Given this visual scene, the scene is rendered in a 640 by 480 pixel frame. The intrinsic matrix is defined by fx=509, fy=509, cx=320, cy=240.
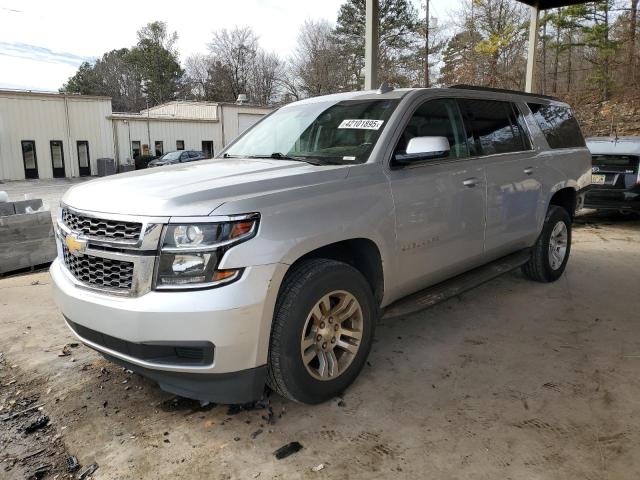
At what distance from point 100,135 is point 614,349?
3419cm

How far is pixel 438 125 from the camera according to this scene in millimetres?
3775

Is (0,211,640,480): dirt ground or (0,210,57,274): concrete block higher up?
(0,210,57,274): concrete block

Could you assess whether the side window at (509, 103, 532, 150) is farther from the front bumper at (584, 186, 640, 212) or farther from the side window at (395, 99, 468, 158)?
the front bumper at (584, 186, 640, 212)

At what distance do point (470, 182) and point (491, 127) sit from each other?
31.8 inches

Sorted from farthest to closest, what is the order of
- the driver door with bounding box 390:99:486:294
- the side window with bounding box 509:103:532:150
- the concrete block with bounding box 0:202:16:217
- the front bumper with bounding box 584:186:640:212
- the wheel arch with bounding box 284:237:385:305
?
the front bumper with bounding box 584:186:640:212 < the concrete block with bounding box 0:202:16:217 < the side window with bounding box 509:103:532:150 < the driver door with bounding box 390:99:486:294 < the wheel arch with bounding box 284:237:385:305

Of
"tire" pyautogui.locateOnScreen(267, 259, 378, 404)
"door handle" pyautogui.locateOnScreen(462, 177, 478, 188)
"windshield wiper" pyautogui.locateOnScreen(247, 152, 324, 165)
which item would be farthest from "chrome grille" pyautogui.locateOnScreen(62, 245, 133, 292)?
"door handle" pyautogui.locateOnScreen(462, 177, 478, 188)

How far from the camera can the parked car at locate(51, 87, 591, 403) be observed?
2416 millimetres

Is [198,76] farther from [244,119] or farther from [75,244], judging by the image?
[75,244]

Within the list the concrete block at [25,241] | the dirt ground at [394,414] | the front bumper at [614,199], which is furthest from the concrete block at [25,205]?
the front bumper at [614,199]

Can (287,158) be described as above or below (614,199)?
above

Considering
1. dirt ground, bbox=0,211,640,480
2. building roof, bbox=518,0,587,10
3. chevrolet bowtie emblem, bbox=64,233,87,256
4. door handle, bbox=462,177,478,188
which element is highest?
building roof, bbox=518,0,587,10

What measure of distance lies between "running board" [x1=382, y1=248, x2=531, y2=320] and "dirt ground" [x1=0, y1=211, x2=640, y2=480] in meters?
0.40

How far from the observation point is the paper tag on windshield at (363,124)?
3.45 meters

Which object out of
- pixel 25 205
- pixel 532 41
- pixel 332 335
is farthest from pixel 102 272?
pixel 532 41
